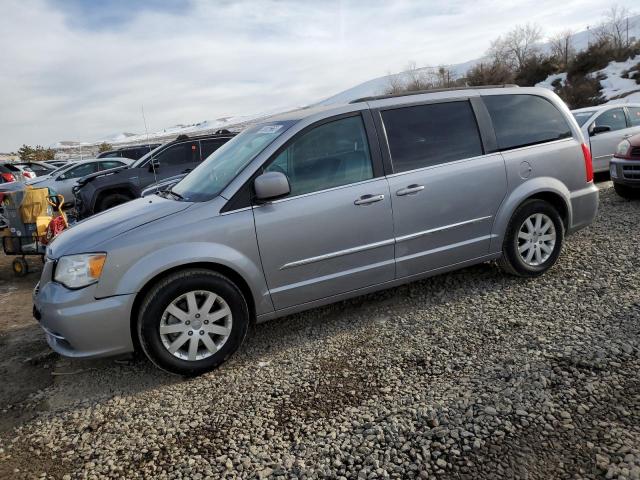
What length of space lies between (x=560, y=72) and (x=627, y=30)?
11.6 metres

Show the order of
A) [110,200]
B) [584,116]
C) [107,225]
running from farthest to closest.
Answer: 1. [584,116]
2. [110,200]
3. [107,225]

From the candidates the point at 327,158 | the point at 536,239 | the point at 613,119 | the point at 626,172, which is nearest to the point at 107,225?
the point at 327,158

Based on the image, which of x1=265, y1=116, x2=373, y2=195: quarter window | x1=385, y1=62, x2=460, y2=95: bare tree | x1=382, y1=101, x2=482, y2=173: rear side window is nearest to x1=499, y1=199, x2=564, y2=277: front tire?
x1=382, y1=101, x2=482, y2=173: rear side window

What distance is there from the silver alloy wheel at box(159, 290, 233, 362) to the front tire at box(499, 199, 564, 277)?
2627mm

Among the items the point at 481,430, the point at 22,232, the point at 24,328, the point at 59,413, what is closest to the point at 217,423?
the point at 59,413

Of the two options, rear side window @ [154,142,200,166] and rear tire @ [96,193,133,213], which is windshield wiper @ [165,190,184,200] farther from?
rear side window @ [154,142,200,166]

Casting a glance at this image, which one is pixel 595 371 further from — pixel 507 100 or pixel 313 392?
pixel 507 100

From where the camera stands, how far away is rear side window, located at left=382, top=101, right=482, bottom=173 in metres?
3.85

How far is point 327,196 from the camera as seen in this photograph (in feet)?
11.7

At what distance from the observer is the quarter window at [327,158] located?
3.56 m

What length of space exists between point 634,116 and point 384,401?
30.9ft

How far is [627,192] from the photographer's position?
7340 mm

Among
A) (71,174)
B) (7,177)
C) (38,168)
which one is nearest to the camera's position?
(71,174)

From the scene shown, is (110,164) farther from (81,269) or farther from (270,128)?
(81,269)
